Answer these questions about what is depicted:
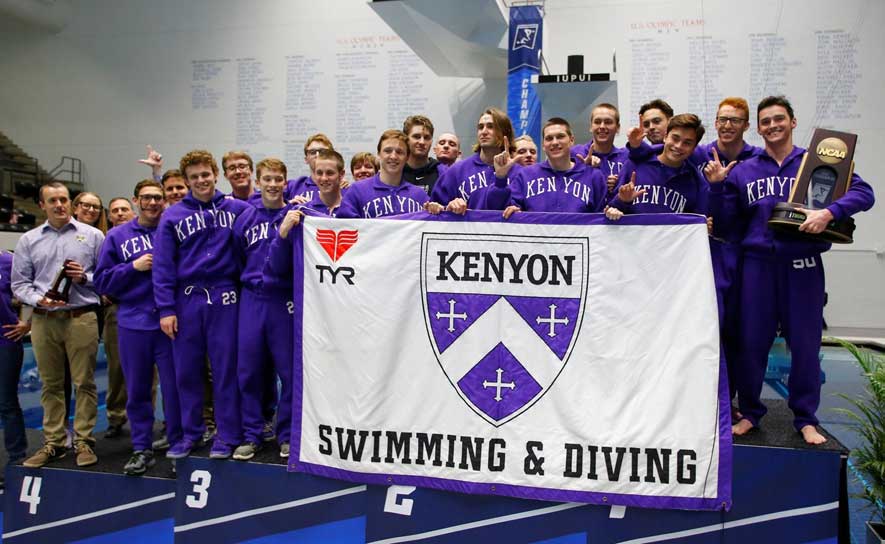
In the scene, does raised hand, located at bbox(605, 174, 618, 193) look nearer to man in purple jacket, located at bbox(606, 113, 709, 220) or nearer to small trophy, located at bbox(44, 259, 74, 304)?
man in purple jacket, located at bbox(606, 113, 709, 220)

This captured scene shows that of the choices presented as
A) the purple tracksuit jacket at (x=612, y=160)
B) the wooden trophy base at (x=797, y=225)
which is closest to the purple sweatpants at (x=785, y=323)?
the wooden trophy base at (x=797, y=225)

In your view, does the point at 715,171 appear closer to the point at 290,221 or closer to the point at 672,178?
the point at 672,178

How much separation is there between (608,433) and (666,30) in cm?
987

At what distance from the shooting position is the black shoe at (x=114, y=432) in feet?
13.5

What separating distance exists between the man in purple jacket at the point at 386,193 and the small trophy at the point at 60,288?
1817 mm

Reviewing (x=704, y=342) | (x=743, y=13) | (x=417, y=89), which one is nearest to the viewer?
(x=704, y=342)

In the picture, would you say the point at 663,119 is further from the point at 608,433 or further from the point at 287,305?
the point at 287,305

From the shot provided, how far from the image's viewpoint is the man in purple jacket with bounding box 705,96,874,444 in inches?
116

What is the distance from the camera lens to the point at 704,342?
2686 millimetres

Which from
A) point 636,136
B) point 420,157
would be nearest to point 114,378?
point 420,157

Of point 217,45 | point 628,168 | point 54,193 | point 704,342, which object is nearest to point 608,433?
point 704,342

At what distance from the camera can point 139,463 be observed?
11.0ft

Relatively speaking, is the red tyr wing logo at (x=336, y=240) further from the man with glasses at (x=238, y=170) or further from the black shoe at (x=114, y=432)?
the black shoe at (x=114, y=432)

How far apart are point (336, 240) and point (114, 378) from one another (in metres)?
2.30
